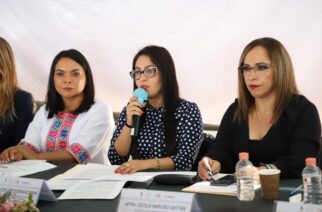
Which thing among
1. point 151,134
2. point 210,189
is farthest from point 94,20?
point 210,189

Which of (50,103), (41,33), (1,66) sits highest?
(41,33)

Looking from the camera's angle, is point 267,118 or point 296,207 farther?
point 267,118

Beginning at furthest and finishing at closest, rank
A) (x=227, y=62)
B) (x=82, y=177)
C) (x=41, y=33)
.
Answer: (x=41, y=33) → (x=227, y=62) → (x=82, y=177)

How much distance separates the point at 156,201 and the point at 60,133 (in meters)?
1.59

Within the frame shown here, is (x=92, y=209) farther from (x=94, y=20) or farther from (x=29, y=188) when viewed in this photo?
(x=94, y=20)

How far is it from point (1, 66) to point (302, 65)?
1.91 meters

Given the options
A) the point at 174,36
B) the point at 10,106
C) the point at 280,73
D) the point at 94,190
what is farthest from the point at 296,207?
the point at 10,106

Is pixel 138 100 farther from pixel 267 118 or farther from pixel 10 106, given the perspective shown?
pixel 10 106

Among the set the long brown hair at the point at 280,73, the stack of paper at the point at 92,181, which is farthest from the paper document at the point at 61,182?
the long brown hair at the point at 280,73

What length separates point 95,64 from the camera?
3.40 m

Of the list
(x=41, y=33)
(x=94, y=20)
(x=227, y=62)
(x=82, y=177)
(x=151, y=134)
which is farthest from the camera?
(x=41, y=33)

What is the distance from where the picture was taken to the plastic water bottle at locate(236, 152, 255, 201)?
4.63 feet

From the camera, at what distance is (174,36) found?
9.96 ft

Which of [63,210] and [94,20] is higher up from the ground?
[94,20]
